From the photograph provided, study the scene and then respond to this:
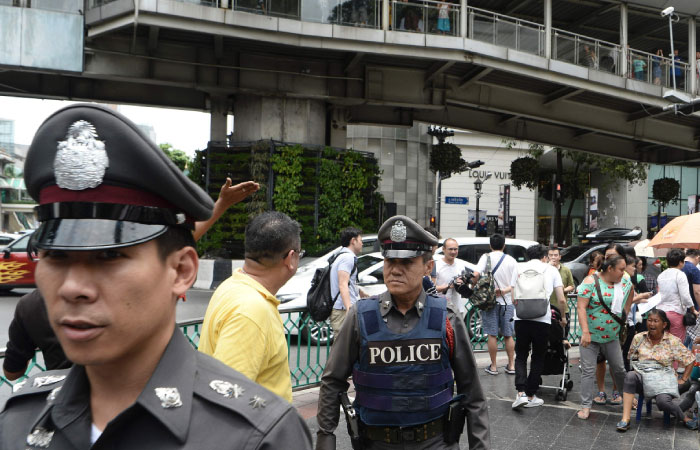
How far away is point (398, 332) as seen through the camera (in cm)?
356

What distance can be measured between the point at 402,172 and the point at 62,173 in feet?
124

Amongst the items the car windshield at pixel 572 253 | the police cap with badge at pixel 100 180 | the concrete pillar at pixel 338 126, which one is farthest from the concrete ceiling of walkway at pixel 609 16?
the police cap with badge at pixel 100 180

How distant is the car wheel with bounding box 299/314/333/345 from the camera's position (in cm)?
792

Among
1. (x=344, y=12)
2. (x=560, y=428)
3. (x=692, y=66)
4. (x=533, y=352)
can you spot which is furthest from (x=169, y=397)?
(x=692, y=66)

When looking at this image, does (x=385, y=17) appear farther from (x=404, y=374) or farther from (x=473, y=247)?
(x=404, y=374)

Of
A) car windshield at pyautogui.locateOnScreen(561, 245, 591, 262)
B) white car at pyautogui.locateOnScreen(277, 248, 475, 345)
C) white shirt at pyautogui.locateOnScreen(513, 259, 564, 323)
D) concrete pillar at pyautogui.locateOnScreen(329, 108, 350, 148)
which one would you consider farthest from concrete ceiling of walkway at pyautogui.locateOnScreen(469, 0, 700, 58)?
white shirt at pyautogui.locateOnScreen(513, 259, 564, 323)

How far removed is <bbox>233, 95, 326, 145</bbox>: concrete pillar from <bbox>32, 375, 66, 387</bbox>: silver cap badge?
17.3 metres

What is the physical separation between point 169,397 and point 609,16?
24882 mm

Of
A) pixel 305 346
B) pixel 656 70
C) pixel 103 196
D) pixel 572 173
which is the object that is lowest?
pixel 305 346

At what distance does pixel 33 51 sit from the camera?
54.3 feet

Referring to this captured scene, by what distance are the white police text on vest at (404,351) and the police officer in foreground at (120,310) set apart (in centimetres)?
216

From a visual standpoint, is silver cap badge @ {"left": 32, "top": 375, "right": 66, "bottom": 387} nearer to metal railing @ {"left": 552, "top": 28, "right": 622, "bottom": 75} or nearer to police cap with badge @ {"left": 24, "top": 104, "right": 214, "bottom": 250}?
police cap with badge @ {"left": 24, "top": 104, "right": 214, "bottom": 250}

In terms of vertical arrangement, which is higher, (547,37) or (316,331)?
(547,37)

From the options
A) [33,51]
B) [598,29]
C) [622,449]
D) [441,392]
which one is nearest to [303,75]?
[33,51]
